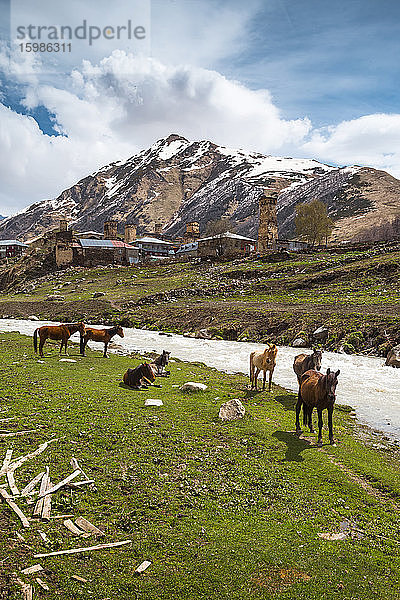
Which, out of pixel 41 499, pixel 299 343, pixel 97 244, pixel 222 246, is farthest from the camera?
pixel 97 244

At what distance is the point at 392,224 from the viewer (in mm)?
135125

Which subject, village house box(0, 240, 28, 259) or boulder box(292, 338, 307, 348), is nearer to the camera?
boulder box(292, 338, 307, 348)

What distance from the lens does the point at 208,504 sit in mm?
6852

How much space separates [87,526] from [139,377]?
360 inches

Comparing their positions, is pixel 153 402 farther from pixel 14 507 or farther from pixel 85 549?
pixel 85 549

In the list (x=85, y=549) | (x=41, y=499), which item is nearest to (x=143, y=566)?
(x=85, y=549)

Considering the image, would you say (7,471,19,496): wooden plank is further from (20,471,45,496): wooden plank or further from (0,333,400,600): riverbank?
(0,333,400,600): riverbank

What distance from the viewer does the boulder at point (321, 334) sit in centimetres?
2930

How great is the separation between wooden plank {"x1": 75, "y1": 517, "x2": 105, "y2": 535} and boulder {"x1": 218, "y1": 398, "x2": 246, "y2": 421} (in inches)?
229

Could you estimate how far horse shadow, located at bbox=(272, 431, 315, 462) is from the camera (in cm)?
908

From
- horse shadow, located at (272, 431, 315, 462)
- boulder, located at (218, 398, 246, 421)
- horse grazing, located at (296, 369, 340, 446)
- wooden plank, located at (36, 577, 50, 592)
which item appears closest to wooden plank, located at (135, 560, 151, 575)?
wooden plank, located at (36, 577, 50, 592)

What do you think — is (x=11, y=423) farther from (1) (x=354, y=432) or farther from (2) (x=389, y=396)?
(2) (x=389, y=396)

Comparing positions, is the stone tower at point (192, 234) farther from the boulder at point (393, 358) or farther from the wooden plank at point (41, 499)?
the wooden plank at point (41, 499)

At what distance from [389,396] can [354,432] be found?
5.49 meters
